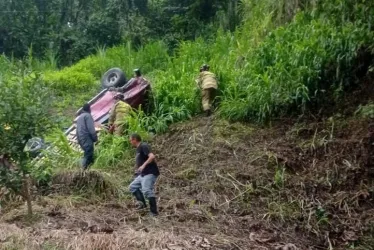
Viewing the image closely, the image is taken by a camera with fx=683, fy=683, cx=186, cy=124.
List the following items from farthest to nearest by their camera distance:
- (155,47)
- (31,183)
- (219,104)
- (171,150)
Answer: (155,47) < (219,104) < (171,150) < (31,183)

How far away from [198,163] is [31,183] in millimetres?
2654

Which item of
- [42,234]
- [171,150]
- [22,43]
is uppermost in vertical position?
[42,234]

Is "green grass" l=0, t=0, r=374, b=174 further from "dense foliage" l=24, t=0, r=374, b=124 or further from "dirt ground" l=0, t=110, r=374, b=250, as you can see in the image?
"dirt ground" l=0, t=110, r=374, b=250

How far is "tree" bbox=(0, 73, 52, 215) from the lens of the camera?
852 centimetres

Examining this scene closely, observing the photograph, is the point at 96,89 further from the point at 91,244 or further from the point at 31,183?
the point at 91,244

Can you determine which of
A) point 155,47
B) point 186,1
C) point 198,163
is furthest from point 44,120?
point 186,1

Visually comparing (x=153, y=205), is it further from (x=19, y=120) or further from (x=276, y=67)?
(x=276, y=67)

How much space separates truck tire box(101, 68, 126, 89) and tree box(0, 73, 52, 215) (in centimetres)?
687

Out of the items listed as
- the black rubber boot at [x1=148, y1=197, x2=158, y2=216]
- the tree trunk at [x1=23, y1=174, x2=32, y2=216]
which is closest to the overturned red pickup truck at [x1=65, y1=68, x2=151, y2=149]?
the tree trunk at [x1=23, y1=174, x2=32, y2=216]

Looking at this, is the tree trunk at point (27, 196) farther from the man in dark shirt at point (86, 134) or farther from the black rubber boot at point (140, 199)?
the man in dark shirt at point (86, 134)

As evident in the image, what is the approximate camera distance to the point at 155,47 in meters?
20.9

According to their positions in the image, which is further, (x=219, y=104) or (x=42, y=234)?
(x=219, y=104)

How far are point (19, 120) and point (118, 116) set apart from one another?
425 centimetres

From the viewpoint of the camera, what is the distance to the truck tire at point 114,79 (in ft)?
51.4
